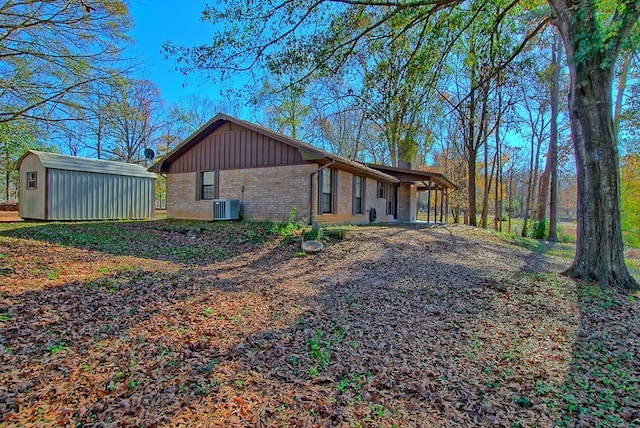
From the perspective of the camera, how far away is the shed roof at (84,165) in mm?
12805

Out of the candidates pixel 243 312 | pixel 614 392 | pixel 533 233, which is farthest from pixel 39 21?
pixel 533 233

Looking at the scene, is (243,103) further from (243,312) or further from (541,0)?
(541,0)

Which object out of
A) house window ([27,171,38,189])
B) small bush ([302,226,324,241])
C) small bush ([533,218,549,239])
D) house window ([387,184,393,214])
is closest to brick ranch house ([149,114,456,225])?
small bush ([302,226,324,241])

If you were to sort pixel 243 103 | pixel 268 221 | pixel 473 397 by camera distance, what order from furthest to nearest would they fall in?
1. pixel 268 221
2. pixel 243 103
3. pixel 473 397

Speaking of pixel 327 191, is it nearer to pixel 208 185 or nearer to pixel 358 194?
pixel 358 194

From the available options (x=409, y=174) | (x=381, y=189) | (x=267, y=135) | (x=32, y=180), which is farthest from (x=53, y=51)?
(x=409, y=174)

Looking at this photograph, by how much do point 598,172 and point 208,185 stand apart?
41.1 ft

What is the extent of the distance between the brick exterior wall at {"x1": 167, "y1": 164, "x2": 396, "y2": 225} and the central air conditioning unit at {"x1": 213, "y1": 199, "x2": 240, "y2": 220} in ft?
0.92

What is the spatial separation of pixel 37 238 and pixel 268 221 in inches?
253

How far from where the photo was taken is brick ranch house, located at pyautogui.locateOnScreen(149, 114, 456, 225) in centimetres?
1152

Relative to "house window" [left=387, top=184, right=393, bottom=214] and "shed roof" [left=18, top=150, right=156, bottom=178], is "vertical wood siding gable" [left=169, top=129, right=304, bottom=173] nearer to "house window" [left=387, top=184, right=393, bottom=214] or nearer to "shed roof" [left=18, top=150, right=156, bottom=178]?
"shed roof" [left=18, top=150, right=156, bottom=178]

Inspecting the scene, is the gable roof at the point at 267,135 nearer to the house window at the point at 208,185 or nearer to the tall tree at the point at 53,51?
the house window at the point at 208,185

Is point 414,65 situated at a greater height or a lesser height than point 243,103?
greater

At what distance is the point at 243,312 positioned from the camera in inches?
166
